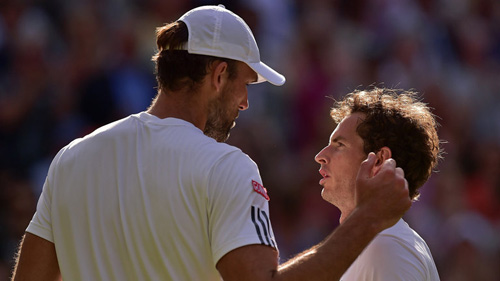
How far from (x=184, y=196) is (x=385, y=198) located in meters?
0.62

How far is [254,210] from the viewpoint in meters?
2.54

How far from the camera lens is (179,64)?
2.81 metres

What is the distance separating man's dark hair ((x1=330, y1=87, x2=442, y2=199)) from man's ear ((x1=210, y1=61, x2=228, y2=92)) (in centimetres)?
83

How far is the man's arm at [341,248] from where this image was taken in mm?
2432

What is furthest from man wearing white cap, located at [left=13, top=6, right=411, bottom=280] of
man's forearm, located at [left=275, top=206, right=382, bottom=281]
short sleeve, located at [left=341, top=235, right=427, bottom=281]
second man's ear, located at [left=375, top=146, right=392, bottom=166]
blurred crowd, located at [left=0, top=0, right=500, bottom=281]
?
blurred crowd, located at [left=0, top=0, right=500, bottom=281]

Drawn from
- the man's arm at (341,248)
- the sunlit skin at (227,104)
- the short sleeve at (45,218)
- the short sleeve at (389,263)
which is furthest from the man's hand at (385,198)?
the short sleeve at (45,218)

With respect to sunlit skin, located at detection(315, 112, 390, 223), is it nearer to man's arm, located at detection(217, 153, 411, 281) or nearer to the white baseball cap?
the white baseball cap

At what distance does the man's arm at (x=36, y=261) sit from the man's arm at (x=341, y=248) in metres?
0.63

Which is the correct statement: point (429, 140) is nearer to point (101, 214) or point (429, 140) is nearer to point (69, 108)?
point (101, 214)

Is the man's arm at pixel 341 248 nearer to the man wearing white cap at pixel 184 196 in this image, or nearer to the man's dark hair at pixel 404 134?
the man wearing white cap at pixel 184 196

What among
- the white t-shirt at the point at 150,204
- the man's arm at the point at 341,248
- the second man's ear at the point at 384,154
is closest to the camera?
the man's arm at the point at 341,248

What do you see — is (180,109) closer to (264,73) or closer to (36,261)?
(264,73)

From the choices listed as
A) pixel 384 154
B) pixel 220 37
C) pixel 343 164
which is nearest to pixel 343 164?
pixel 343 164

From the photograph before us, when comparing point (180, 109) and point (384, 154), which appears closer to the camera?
point (180, 109)
